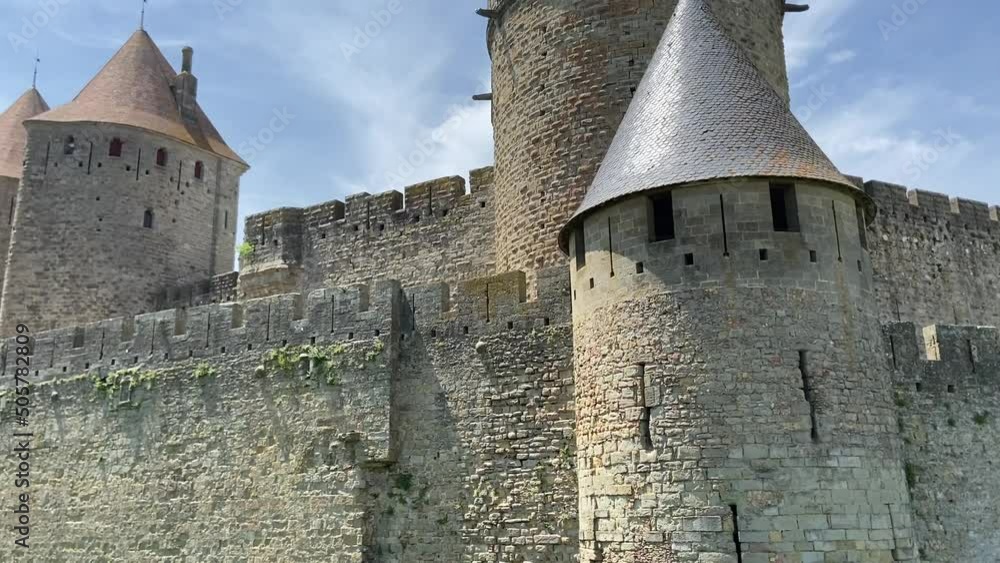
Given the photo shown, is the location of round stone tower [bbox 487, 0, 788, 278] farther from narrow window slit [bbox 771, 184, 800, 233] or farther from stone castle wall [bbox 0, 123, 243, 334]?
stone castle wall [bbox 0, 123, 243, 334]

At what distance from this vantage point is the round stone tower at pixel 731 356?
9156 mm

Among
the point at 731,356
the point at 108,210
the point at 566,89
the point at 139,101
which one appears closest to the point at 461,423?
the point at 731,356

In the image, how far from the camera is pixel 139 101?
2250 centimetres

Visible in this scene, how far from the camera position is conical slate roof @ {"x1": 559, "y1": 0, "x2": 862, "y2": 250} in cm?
990

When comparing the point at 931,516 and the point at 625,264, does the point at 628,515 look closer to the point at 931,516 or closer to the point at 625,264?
the point at 625,264

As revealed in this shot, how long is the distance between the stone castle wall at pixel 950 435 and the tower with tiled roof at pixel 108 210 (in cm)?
1605

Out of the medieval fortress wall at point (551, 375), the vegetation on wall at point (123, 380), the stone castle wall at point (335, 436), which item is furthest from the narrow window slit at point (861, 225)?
the vegetation on wall at point (123, 380)

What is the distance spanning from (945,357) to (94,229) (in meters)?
17.3

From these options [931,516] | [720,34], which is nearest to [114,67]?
[720,34]

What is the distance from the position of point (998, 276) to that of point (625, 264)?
10154mm

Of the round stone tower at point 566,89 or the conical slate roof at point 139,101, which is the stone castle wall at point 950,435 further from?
the conical slate roof at point 139,101

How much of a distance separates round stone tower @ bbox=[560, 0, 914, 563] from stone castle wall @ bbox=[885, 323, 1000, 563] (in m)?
1.60

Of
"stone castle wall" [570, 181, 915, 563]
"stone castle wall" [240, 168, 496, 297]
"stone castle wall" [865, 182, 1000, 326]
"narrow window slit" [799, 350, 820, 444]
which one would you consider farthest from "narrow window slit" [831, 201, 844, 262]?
"stone castle wall" [240, 168, 496, 297]

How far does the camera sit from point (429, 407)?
1243 centimetres
